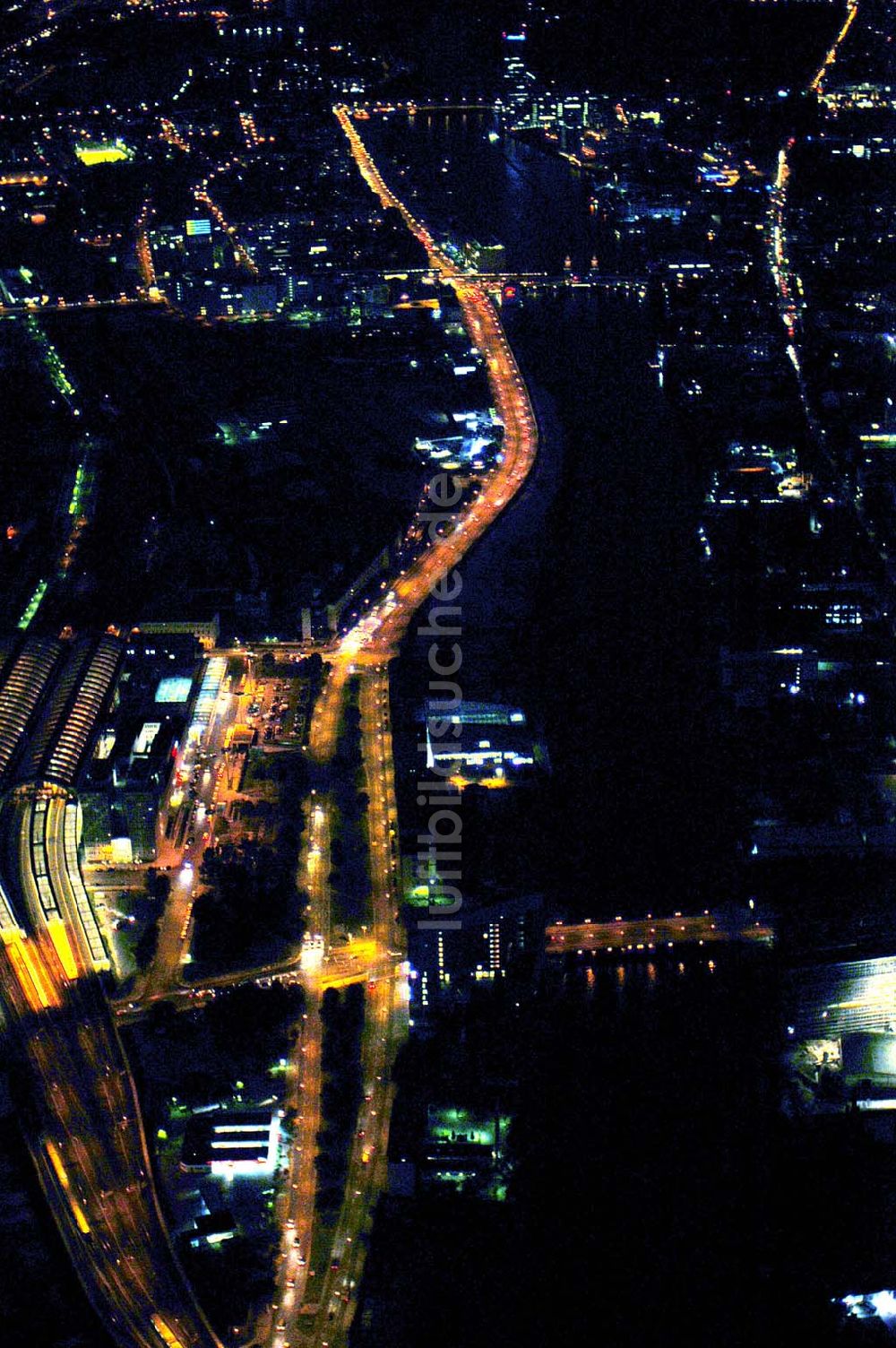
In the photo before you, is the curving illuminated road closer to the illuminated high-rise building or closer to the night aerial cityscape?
the night aerial cityscape

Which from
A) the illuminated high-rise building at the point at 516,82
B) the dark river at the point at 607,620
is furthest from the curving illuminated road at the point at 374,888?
the illuminated high-rise building at the point at 516,82

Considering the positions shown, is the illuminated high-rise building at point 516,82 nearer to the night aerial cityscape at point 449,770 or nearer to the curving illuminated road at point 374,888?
the night aerial cityscape at point 449,770

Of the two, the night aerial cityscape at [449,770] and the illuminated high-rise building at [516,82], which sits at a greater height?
the illuminated high-rise building at [516,82]

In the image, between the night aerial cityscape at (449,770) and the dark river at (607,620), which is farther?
the dark river at (607,620)

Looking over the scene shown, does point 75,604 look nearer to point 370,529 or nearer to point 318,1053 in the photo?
point 370,529

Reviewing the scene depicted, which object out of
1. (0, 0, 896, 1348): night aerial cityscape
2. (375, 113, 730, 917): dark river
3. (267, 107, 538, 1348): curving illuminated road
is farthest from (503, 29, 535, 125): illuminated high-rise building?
(267, 107, 538, 1348): curving illuminated road

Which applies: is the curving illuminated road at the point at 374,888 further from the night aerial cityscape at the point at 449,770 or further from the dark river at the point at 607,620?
the dark river at the point at 607,620

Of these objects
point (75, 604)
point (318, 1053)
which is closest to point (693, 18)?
point (75, 604)

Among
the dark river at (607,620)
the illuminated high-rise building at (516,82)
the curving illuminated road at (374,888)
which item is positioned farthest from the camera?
the illuminated high-rise building at (516,82)

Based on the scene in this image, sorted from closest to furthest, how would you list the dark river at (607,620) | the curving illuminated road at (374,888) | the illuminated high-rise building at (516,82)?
the curving illuminated road at (374,888) → the dark river at (607,620) → the illuminated high-rise building at (516,82)

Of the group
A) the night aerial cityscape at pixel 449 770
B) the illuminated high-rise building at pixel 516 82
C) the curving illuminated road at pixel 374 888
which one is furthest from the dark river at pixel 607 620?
the illuminated high-rise building at pixel 516 82
